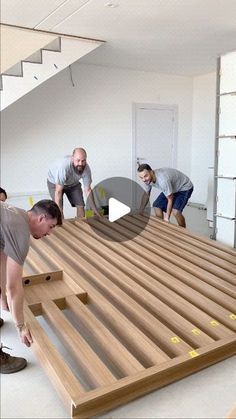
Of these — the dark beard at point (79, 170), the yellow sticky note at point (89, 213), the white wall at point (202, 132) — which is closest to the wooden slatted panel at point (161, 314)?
the dark beard at point (79, 170)

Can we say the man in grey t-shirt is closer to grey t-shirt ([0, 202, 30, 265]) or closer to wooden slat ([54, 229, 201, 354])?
wooden slat ([54, 229, 201, 354])

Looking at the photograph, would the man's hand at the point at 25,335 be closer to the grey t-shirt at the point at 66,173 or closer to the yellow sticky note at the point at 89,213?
the grey t-shirt at the point at 66,173

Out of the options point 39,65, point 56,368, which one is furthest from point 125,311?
point 39,65

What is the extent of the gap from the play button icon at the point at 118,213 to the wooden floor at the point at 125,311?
0.48 ft

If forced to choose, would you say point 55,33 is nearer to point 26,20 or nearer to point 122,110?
point 26,20

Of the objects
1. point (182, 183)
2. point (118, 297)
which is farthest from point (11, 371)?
point (182, 183)

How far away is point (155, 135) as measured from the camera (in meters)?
6.76

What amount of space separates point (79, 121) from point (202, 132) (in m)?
2.48

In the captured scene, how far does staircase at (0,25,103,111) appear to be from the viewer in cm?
427

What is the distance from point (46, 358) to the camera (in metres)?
1.68

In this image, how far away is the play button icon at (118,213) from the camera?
12.0 ft

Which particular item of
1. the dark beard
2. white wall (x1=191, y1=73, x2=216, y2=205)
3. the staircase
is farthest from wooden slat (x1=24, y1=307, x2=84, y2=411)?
white wall (x1=191, y1=73, x2=216, y2=205)

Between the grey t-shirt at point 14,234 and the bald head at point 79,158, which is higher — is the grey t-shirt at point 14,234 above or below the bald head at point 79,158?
below

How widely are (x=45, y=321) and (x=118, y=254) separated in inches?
40.8
